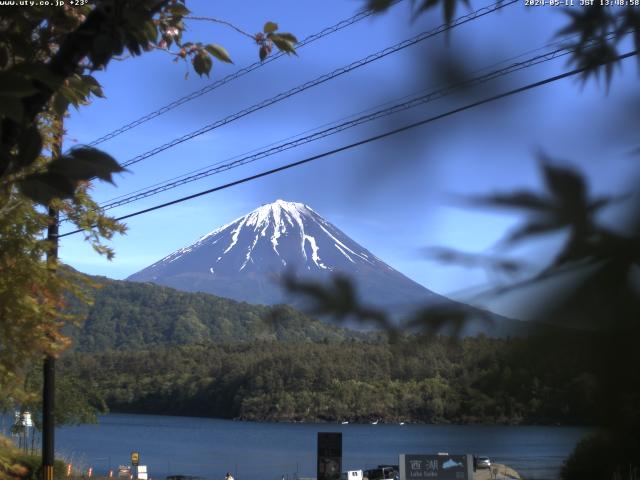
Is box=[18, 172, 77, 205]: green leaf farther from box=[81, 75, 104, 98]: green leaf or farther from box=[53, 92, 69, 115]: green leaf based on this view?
box=[81, 75, 104, 98]: green leaf

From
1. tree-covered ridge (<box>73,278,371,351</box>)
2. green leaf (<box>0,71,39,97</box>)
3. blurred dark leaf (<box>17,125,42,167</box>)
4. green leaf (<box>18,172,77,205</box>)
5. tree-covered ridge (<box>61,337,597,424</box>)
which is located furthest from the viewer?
A: blurred dark leaf (<box>17,125,42,167</box>)

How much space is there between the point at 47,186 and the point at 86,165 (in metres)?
0.14

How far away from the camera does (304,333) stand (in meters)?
1.25

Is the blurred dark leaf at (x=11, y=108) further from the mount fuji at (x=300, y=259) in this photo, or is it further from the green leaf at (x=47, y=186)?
the mount fuji at (x=300, y=259)

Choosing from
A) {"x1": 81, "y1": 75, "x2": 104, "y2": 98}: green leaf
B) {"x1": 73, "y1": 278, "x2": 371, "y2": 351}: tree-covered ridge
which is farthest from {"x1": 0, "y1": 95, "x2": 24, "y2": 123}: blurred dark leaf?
{"x1": 81, "y1": 75, "x2": 104, "y2": 98}: green leaf

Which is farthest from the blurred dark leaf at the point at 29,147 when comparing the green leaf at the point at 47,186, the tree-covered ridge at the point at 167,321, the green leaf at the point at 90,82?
the green leaf at the point at 90,82

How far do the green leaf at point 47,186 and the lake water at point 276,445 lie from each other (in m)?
1.09

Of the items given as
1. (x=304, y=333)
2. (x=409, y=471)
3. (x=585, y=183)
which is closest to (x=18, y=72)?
(x=304, y=333)

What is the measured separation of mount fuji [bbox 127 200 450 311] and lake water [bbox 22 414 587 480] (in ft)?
0.62

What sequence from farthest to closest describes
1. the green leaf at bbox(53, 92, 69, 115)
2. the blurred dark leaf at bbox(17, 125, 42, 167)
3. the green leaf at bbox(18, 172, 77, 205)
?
1. the green leaf at bbox(53, 92, 69, 115)
2. the blurred dark leaf at bbox(17, 125, 42, 167)
3. the green leaf at bbox(18, 172, 77, 205)

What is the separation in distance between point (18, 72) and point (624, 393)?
2047 millimetres

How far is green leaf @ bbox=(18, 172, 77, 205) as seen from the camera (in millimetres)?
2377

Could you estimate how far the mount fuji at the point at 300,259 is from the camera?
3.43 feet

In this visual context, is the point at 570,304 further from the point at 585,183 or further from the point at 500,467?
the point at 500,467
